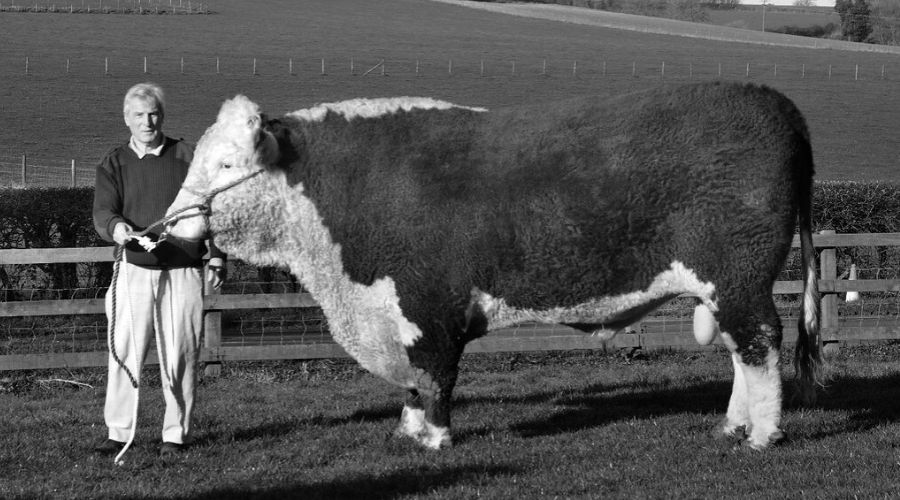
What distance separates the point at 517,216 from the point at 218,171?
1.89 m

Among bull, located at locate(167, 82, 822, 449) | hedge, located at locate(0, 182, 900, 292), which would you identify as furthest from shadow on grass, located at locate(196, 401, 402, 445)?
hedge, located at locate(0, 182, 900, 292)

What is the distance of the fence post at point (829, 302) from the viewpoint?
35.7 feet

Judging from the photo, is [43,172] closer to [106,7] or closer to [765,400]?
[765,400]

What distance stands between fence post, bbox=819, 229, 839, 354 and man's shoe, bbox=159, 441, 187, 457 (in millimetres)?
7083

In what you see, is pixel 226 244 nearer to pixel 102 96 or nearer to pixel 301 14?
pixel 102 96

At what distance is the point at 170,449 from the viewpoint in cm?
657

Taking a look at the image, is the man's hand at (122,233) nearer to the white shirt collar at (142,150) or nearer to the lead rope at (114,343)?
the lead rope at (114,343)

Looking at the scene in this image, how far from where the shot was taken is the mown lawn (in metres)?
5.69

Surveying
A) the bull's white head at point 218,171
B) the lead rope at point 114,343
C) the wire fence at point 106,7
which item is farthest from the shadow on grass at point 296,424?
the wire fence at point 106,7

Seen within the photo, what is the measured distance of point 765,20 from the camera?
10525cm

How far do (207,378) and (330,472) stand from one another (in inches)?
168

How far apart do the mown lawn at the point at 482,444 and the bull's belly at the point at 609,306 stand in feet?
2.71

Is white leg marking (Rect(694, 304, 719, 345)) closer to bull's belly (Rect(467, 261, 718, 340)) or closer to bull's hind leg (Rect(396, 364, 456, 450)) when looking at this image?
bull's belly (Rect(467, 261, 718, 340))

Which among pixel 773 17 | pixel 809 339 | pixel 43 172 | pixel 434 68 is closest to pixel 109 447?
pixel 809 339
